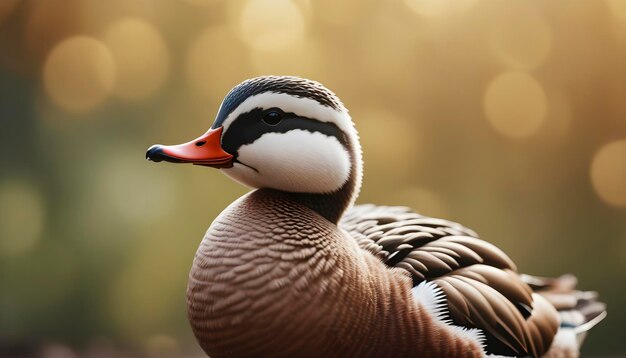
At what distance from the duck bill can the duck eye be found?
0.07 metres

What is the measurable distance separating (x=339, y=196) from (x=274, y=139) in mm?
146

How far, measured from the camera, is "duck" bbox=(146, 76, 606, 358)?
2.91ft

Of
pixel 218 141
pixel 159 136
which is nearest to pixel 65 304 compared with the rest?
pixel 159 136

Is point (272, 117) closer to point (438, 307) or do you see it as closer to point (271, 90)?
point (271, 90)

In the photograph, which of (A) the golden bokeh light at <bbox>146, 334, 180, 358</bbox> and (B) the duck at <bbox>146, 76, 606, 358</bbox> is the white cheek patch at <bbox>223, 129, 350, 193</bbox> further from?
(A) the golden bokeh light at <bbox>146, 334, 180, 358</bbox>

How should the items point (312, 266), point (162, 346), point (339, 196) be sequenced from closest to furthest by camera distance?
point (312, 266), point (339, 196), point (162, 346)

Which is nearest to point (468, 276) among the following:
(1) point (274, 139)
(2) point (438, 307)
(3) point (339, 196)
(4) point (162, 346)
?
(2) point (438, 307)

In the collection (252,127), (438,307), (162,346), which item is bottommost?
(162,346)

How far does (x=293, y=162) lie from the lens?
37.9 inches

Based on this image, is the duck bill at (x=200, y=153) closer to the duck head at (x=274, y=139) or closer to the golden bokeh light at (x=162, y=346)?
the duck head at (x=274, y=139)

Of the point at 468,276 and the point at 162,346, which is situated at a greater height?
the point at 468,276

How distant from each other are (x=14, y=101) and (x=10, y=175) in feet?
0.88

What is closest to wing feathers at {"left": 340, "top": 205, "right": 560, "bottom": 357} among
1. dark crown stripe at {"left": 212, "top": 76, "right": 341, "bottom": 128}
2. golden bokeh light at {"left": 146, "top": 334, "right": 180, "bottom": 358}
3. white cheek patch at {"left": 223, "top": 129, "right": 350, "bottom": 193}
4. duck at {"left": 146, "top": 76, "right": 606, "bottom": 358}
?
duck at {"left": 146, "top": 76, "right": 606, "bottom": 358}

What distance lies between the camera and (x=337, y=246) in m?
0.96
